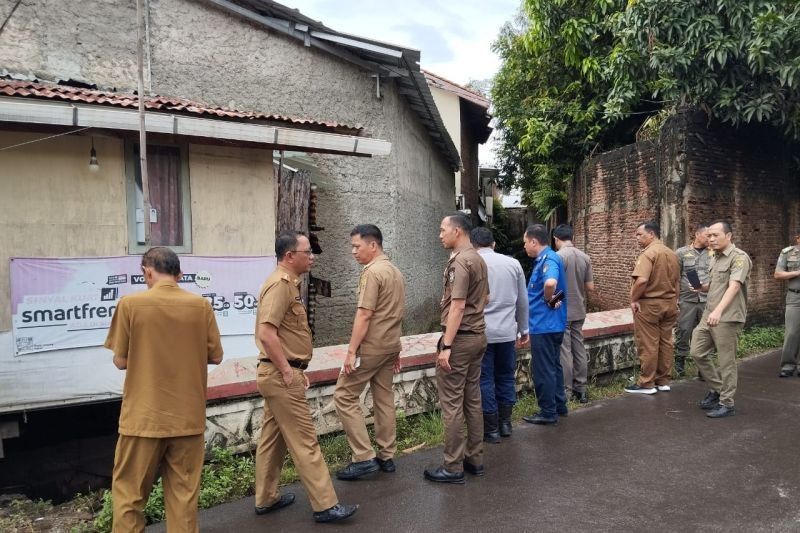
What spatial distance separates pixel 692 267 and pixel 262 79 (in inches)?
262

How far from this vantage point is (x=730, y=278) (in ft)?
18.3

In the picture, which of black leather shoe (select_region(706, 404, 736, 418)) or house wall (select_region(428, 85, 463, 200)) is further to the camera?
house wall (select_region(428, 85, 463, 200))

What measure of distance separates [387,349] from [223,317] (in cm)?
277

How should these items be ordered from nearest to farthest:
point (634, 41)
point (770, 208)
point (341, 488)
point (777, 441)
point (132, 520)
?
point (132, 520) < point (341, 488) < point (777, 441) < point (634, 41) < point (770, 208)

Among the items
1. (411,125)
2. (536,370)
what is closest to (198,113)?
(536,370)

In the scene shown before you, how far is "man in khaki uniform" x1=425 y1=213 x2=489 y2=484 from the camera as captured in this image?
13.7 feet

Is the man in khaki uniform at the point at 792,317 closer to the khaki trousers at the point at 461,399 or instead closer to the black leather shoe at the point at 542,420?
the black leather shoe at the point at 542,420

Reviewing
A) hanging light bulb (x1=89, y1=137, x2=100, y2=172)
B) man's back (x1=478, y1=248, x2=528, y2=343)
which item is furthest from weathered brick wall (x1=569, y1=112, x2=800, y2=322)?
hanging light bulb (x1=89, y1=137, x2=100, y2=172)

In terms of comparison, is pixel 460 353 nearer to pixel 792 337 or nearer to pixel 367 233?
pixel 367 233

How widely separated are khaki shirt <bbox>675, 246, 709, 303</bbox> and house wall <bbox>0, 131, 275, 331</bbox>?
17.0ft

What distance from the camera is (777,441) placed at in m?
5.03

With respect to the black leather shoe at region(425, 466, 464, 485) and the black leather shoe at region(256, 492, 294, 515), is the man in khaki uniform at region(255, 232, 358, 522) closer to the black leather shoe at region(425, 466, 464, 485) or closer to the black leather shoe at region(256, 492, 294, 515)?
the black leather shoe at region(256, 492, 294, 515)

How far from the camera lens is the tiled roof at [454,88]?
705 inches

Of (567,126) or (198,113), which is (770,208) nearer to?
(567,126)
